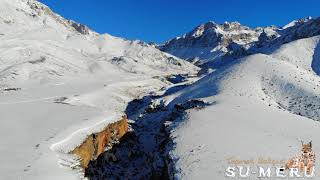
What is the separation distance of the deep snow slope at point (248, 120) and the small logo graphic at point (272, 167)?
38 centimetres

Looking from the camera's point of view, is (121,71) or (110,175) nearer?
(110,175)

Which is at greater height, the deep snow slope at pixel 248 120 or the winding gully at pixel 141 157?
the deep snow slope at pixel 248 120

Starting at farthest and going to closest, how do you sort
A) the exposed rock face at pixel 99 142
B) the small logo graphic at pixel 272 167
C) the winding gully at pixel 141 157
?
1. the winding gully at pixel 141 157
2. the exposed rock face at pixel 99 142
3. the small logo graphic at pixel 272 167

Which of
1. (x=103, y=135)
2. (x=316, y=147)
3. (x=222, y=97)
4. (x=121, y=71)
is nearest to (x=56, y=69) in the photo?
(x=121, y=71)

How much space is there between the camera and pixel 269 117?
142 ft

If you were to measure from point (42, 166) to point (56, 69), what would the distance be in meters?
135

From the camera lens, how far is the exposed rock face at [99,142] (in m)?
34.8

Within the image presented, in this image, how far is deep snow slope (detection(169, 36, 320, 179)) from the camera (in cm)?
2912

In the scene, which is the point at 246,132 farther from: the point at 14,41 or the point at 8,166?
the point at 14,41

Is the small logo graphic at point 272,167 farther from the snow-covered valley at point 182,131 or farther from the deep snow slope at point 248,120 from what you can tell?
the snow-covered valley at point 182,131

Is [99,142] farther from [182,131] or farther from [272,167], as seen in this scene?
[272,167]

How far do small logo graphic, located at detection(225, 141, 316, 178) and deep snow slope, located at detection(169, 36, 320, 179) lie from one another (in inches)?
14.9

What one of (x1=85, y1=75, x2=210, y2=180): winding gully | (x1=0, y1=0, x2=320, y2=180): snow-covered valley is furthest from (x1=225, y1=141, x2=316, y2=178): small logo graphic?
(x1=85, y1=75, x2=210, y2=180): winding gully

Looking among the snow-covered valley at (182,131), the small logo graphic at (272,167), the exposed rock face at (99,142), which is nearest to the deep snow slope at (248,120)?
the snow-covered valley at (182,131)
